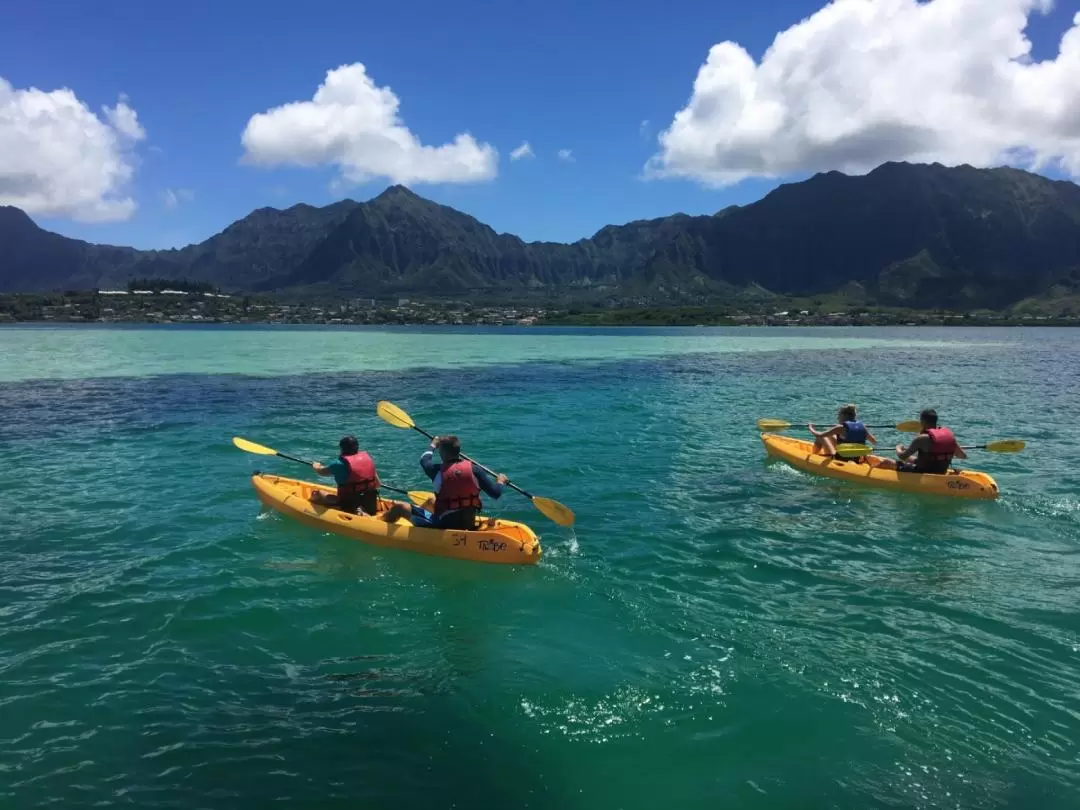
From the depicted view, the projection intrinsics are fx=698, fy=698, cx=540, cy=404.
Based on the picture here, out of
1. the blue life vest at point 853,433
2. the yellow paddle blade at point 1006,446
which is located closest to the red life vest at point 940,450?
the blue life vest at point 853,433

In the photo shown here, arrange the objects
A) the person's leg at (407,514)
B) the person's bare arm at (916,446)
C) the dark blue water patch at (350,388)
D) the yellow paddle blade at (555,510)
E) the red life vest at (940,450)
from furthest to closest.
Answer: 1. the dark blue water patch at (350,388)
2. the person's bare arm at (916,446)
3. the red life vest at (940,450)
4. the yellow paddle blade at (555,510)
5. the person's leg at (407,514)

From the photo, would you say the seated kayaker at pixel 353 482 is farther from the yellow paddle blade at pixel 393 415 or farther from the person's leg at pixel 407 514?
the yellow paddle blade at pixel 393 415

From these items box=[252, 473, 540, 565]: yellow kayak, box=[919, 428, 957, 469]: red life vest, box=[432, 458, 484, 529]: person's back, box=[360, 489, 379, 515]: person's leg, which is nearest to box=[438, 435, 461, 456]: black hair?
box=[432, 458, 484, 529]: person's back

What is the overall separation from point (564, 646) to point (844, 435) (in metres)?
12.7

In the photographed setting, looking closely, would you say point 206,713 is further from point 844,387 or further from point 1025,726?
point 844,387

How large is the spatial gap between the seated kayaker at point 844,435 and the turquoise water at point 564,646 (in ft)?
3.69

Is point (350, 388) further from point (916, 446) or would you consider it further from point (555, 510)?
point (916, 446)

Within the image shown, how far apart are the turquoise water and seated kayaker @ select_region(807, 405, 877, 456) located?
113 centimetres

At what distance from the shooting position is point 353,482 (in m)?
14.2

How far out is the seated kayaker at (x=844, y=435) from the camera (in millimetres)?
19125

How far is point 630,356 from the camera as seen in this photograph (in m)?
77.5

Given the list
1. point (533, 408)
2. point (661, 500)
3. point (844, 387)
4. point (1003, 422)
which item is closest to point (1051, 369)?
point (844, 387)

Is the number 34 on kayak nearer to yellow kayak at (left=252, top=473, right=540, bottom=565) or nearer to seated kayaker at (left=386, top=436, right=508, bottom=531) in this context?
yellow kayak at (left=252, top=473, right=540, bottom=565)

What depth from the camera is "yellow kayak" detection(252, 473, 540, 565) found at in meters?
12.6
